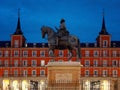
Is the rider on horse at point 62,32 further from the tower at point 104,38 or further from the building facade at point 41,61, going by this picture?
the tower at point 104,38

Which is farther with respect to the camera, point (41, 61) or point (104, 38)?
point (41, 61)

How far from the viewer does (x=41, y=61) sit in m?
93.6

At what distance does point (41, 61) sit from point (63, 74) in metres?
62.9

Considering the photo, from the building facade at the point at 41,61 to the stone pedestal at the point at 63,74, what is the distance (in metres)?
60.1

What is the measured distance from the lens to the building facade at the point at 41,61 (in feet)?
300

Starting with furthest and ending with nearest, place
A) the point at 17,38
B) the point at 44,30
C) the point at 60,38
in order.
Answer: the point at 17,38 → the point at 44,30 → the point at 60,38

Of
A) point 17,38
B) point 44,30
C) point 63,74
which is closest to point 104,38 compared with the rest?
point 17,38

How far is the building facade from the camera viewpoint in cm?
9156

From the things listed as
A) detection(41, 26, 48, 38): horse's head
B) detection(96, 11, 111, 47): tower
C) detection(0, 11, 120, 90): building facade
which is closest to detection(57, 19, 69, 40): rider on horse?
detection(41, 26, 48, 38): horse's head

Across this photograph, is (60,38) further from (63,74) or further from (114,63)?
(114,63)

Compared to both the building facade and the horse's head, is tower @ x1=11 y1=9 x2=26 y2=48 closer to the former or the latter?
the building facade

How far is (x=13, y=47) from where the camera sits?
3669 inches

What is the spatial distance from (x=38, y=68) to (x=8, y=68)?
246 inches

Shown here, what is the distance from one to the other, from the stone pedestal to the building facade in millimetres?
60121
